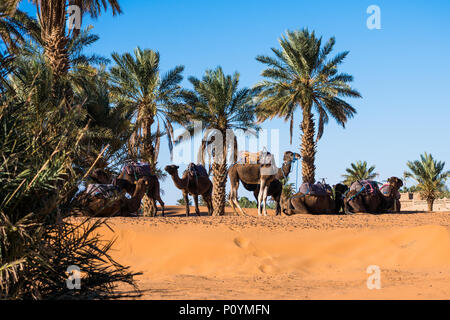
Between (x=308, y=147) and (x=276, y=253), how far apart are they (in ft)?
58.0

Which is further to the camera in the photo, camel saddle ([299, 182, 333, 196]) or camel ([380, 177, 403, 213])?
camel ([380, 177, 403, 213])

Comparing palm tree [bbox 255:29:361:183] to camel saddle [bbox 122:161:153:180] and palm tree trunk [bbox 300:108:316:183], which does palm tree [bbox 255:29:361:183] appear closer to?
palm tree trunk [bbox 300:108:316:183]

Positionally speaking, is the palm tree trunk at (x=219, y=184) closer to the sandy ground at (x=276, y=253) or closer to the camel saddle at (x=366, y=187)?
the camel saddle at (x=366, y=187)

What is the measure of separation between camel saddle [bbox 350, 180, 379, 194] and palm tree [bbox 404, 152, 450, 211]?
1790cm

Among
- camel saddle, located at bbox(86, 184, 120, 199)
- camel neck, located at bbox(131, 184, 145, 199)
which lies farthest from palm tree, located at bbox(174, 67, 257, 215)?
camel saddle, located at bbox(86, 184, 120, 199)

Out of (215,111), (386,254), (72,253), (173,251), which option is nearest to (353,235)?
(386,254)

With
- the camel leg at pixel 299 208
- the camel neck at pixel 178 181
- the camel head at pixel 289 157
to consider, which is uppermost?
the camel head at pixel 289 157

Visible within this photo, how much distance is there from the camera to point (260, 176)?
17047mm

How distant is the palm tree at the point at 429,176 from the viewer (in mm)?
33125

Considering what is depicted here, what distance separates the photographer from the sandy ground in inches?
315
